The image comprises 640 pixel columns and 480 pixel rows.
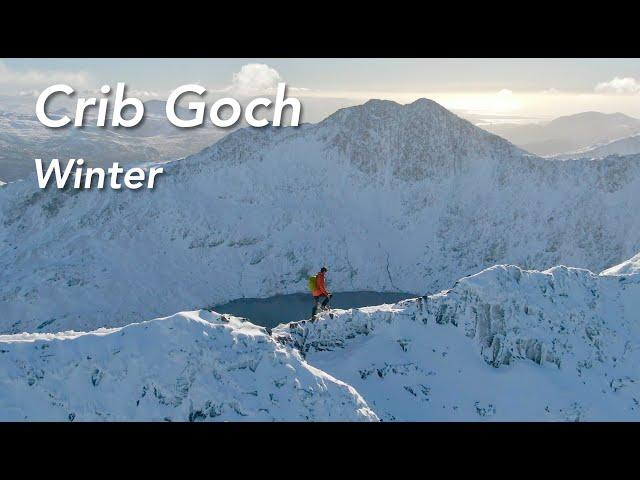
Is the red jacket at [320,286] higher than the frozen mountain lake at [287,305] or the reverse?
higher

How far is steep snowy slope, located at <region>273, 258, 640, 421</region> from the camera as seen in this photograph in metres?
30.4

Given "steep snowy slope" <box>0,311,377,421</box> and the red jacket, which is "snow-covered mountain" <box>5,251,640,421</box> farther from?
the red jacket

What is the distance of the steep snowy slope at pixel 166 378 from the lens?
59.5 ft

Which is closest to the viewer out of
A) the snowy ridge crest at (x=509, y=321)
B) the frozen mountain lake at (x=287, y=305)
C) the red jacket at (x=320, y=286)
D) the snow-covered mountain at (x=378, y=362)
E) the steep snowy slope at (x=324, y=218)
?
the snow-covered mountain at (x=378, y=362)

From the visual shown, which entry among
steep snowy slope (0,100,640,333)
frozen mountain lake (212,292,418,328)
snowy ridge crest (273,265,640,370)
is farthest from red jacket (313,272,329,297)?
steep snowy slope (0,100,640,333)

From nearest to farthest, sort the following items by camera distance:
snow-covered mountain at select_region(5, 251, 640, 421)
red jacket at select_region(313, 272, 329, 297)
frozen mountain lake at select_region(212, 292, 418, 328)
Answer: snow-covered mountain at select_region(5, 251, 640, 421), red jacket at select_region(313, 272, 329, 297), frozen mountain lake at select_region(212, 292, 418, 328)

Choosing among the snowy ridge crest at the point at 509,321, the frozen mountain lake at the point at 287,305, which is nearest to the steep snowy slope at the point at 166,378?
the snowy ridge crest at the point at 509,321

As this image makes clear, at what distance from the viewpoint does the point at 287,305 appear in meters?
109

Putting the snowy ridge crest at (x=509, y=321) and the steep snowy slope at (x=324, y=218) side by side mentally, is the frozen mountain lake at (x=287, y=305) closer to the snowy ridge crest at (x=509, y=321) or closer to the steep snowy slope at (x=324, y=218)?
the steep snowy slope at (x=324, y=218)

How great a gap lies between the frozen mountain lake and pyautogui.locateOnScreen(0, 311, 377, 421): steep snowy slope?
258 ft

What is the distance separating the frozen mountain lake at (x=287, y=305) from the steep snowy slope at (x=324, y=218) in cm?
181

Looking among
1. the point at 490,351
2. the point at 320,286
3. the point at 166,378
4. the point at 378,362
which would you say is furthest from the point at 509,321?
the point at 166,378
